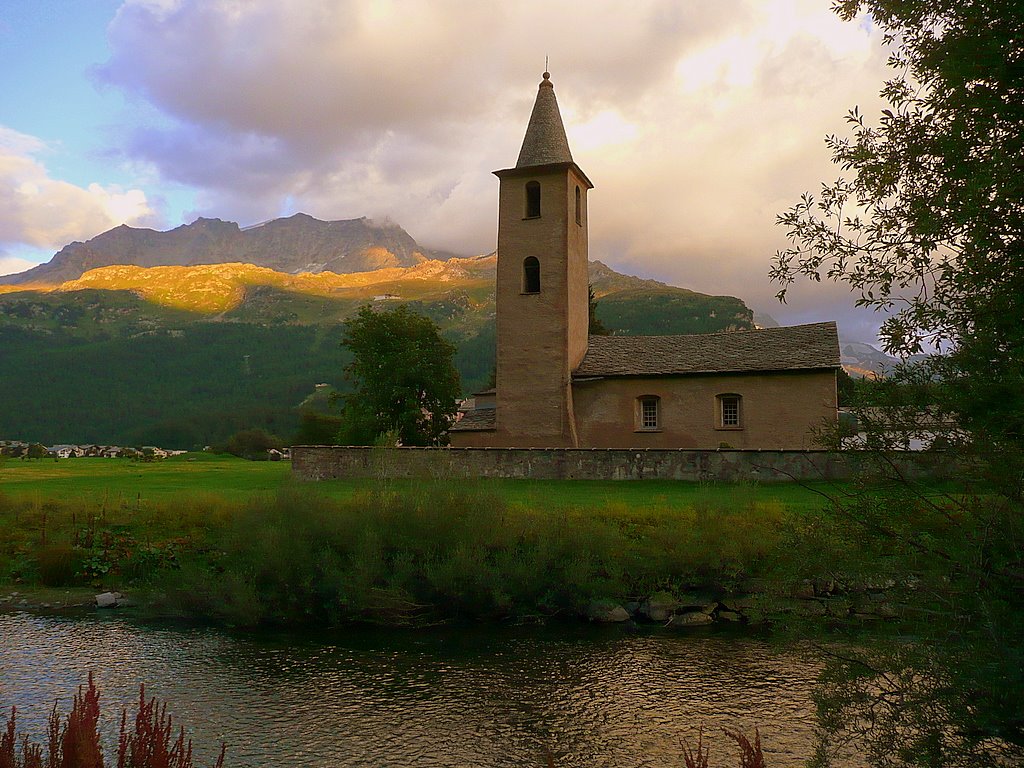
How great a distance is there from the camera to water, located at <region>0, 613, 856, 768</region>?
1000 centimetres

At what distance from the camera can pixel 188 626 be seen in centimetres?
1634

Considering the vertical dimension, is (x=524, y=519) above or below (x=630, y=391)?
below

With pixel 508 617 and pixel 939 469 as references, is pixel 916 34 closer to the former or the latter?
pixel 939 469

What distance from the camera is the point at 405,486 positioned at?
1934 cm

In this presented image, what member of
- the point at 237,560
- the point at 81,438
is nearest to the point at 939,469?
the point at 237,560

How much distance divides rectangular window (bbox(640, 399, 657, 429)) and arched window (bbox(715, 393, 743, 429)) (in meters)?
2.78

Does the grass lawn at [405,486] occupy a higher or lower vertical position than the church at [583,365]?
lower

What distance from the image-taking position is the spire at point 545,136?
36.2 meters

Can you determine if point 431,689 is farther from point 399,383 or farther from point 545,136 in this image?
point 399,383

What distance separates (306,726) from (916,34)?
11.0m

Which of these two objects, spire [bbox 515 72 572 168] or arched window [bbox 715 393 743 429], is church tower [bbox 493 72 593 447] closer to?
spire [bbox 515 72 572 168]

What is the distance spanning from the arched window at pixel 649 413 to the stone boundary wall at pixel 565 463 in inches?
308

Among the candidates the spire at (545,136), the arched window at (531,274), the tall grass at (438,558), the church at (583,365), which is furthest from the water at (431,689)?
the spire at (545,136)

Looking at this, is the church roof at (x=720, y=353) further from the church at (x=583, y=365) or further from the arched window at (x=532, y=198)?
the arched window at (x=532, y=198)
